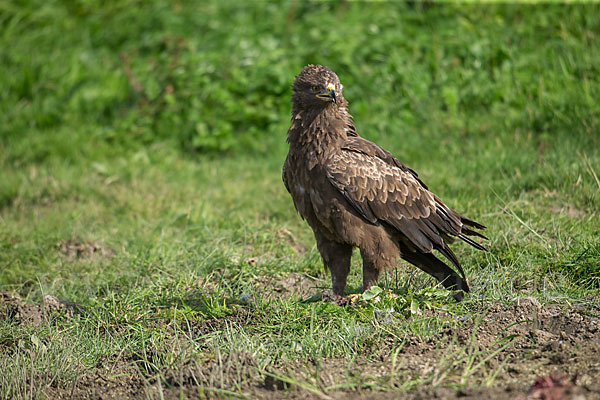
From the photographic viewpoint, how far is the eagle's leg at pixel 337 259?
4637mm

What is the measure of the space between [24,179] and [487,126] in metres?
5.26

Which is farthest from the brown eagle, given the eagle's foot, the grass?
the grass

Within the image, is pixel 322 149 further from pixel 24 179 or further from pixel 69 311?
pixel 24 179

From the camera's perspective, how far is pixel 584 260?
452 centimetres

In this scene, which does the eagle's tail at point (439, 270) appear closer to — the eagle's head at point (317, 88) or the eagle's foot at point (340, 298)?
the eagle's foot at point (340, 298)

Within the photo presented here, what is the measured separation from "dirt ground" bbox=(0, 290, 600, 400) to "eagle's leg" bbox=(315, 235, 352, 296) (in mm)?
1007

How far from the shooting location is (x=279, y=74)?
8.55 meters

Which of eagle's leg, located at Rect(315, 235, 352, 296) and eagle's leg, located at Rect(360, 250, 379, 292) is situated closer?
eagle's leg, located at Rect(360, 250, 379, 292)

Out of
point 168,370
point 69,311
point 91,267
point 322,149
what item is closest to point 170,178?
point 91,267

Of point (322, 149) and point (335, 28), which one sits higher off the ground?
point (335, 28)

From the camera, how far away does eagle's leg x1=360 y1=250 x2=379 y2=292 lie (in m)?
4.42

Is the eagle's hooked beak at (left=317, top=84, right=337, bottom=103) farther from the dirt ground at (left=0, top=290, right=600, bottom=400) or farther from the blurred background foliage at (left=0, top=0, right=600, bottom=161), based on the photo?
the blurred background foliage at (left=0, top=0, right=600, bottom=161)

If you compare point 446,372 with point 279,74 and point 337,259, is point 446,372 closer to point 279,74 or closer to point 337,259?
point 337,259

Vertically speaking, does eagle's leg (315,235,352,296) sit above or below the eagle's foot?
above
